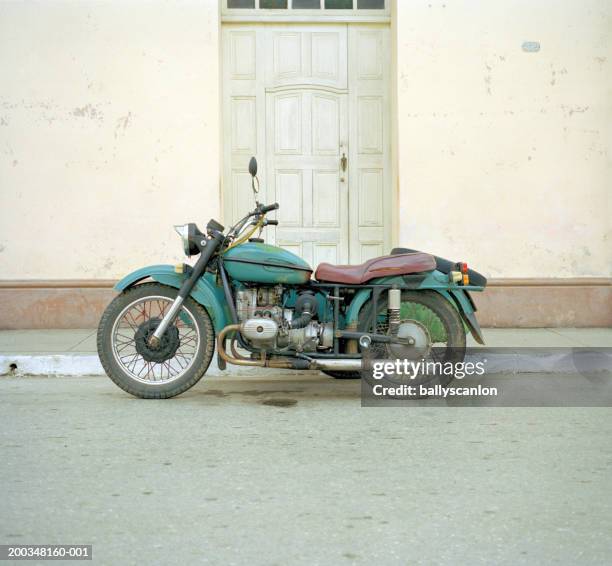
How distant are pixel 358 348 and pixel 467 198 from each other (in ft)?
12.2

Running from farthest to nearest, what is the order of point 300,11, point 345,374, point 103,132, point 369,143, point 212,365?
point 369,143 → point 300,11 → point 103,132 → point 212,365 → point 345,374

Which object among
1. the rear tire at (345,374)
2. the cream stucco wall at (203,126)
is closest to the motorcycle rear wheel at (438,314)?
the rear tire at (345,374)

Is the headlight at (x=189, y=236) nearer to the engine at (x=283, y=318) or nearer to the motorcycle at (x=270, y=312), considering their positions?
the motorcycle at (x=270, y=312)

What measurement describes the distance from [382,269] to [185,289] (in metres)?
1.31

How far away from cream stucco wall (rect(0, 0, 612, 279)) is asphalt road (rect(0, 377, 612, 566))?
358 cm

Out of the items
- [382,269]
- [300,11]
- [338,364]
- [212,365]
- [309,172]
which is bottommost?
[212,365]

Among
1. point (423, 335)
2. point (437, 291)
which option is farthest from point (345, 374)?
point (437, 291)

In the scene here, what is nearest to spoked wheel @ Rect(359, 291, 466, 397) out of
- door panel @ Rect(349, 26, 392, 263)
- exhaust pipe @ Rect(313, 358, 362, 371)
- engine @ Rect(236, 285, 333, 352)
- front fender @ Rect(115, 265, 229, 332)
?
exhaust pipe @ Rect(313, 358, 362, 371)

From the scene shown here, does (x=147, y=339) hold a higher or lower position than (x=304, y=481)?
higher

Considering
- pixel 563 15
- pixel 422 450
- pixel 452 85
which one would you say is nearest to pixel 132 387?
pixel 422 450

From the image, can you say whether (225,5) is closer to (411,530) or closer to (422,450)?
(422,450)

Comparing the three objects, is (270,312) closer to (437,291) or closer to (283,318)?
(283,318)

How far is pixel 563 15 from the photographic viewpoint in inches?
393

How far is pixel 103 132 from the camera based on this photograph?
10008 millimetres
